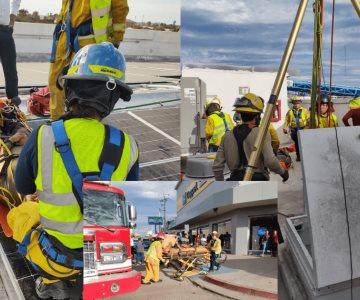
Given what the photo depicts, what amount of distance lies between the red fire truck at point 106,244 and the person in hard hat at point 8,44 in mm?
943

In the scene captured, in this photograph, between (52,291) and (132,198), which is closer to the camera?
(132,198)

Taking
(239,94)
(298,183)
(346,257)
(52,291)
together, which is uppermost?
(239,94)

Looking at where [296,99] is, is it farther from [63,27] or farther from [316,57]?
[63,27]

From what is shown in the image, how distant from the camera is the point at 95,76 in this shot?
4.95ft

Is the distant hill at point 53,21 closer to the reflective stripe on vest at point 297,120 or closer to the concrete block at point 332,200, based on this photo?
the concrete block at point 332,200

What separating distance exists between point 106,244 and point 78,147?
0.33 m

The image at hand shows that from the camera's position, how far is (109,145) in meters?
1.57

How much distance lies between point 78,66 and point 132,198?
475 millimetres

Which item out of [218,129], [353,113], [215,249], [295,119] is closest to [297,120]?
[295,119]

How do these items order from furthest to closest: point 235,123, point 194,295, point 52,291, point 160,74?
point 235,123 < point 160,74 < point 52,291 < point 194,295

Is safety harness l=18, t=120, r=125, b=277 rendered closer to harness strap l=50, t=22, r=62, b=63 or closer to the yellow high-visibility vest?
the yellow high-visibility vest

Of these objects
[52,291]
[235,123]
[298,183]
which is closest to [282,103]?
[235,123]

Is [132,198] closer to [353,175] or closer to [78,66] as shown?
[78,66]

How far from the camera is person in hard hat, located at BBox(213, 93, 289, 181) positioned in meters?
2.13
